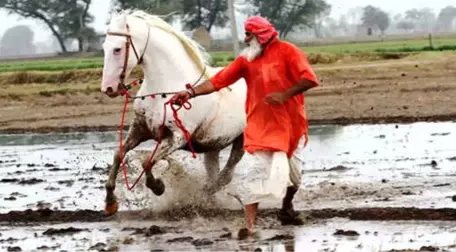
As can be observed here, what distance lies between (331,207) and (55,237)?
9.32 feet

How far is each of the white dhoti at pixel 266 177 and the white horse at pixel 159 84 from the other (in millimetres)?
1481

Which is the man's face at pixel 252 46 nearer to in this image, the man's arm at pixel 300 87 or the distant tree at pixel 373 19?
the man's arm at pixel 300 87

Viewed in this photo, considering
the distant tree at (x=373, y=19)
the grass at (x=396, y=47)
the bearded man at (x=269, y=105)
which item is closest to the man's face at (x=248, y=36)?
the bearded man at (x=269, y=105)

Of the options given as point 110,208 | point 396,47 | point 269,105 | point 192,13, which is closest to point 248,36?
point 269,105

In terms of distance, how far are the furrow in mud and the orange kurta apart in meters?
1.09

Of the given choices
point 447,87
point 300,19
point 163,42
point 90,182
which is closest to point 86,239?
point 163,42

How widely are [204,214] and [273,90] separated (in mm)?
2186

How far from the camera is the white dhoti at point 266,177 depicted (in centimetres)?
977

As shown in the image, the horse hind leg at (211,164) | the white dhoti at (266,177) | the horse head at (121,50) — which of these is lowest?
the horse hind leg at (211,164)

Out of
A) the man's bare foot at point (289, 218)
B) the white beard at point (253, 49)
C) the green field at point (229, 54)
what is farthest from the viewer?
the green field at point (229, 54)

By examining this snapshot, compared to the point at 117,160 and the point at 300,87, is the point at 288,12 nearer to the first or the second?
the point at 117,160

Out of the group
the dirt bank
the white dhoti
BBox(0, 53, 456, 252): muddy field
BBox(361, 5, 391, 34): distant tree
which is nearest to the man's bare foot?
BBox(0, 53, 456, 252): muddy field

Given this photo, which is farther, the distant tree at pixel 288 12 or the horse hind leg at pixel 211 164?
the distant tree at pixel 288 12

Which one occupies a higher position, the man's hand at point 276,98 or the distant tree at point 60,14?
the man's hand at point 276,98
